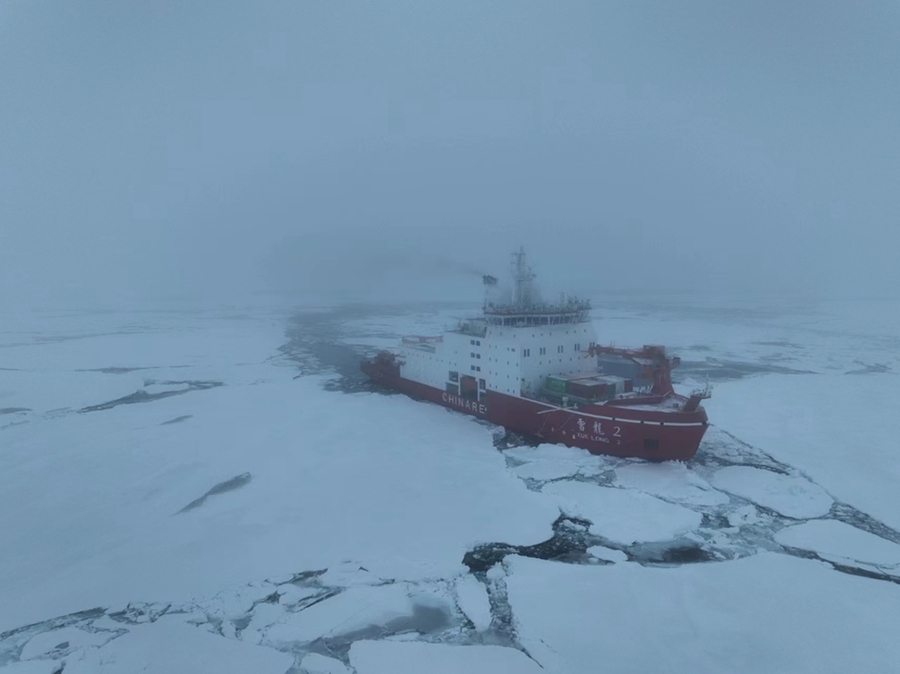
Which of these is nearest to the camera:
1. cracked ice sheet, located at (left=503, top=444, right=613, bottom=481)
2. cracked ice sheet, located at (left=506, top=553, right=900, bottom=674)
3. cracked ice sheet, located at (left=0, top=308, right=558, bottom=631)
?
cracked ice sheet, located at (left=506, top=553, right=900, bottom=674)

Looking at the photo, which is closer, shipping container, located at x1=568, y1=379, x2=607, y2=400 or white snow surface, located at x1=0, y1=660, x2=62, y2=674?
white snow surface, located at x1=0, y1=660, x2=62, y2=674

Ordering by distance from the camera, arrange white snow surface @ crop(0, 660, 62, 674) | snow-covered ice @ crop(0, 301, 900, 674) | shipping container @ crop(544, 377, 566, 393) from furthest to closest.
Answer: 1. shipping container @ crop(544, 377, 566, 393)
2. snow-covered ice @ crop(0, 301, 900, 674)
3. white snow surface @ crop(0, 660, 62, 674)

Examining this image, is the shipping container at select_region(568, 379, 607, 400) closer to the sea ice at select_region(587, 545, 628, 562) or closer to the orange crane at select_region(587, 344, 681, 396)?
the orange crane at select_region(587, 344, 681, 396)

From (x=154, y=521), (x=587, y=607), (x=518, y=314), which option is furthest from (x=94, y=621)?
(x=518, y=314)

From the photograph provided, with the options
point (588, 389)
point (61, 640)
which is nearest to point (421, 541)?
point (61, 640)

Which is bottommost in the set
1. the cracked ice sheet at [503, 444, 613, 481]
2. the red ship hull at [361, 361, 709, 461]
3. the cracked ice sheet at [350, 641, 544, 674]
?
the cracked ice sheet at [350, 641, 544, 674]

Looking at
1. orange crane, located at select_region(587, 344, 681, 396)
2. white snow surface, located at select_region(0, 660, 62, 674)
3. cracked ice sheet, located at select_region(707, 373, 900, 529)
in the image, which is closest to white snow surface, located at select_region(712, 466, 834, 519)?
cracked ice sheet, located at select_region(707, 373, 900, 529)
